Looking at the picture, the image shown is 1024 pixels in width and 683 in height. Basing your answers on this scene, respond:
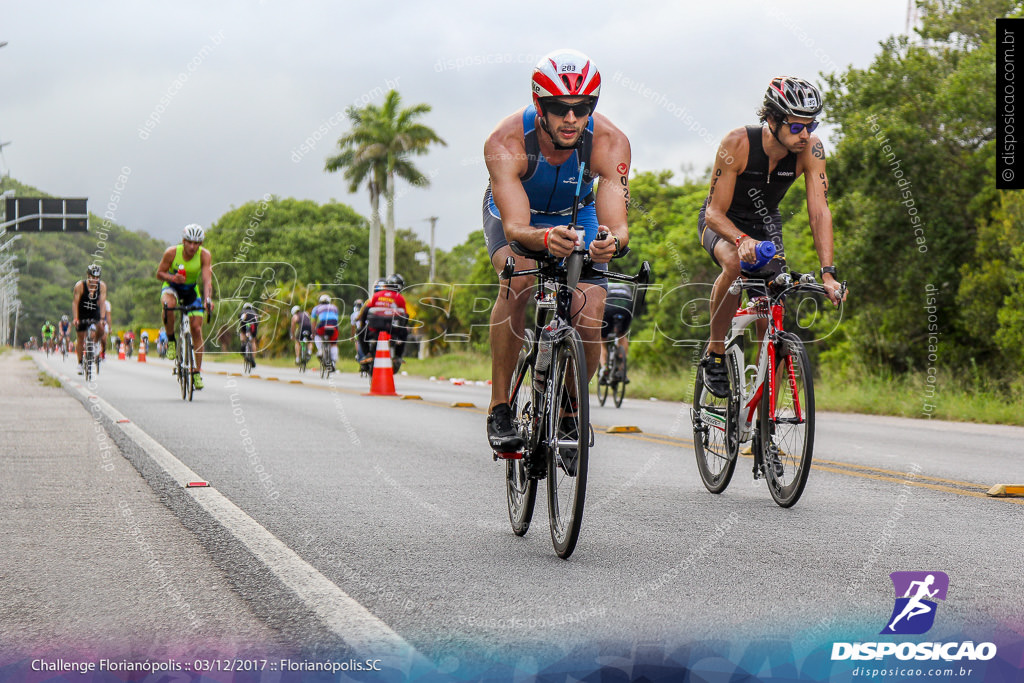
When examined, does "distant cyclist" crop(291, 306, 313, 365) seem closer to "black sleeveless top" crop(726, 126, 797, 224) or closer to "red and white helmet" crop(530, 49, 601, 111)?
"black sleeveless top" crop(726, 126, 797, 224)

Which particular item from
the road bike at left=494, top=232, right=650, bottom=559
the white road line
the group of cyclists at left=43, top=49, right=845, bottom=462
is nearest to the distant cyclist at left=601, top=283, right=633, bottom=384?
the group of cyclists at left=43, top=49, right=845, bottom=462

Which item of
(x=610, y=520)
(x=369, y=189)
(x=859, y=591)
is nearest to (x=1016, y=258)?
(x=610, y=520)

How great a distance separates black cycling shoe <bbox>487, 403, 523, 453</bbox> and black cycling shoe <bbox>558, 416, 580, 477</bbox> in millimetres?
370

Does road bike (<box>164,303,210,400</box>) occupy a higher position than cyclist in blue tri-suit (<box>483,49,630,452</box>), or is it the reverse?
cyclist in blue tri-suit (<box>483,49,630,452</box>)

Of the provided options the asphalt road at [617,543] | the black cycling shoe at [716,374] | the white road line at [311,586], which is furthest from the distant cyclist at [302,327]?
the black cycling shoe at [716,374]

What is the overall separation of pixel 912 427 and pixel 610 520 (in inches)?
311

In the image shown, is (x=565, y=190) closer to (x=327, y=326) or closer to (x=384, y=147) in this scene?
(x=327, y=326)

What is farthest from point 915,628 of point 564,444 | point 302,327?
point 302,327

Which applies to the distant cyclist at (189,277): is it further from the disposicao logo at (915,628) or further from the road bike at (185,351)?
the disposicao logo at (915,628)

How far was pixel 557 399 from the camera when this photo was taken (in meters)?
4.46

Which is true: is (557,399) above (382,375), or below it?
above

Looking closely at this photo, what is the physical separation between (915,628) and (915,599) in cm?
35

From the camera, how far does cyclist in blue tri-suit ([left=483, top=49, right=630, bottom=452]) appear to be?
463 cm

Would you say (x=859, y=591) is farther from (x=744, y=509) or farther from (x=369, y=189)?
(x=369, y=189)
